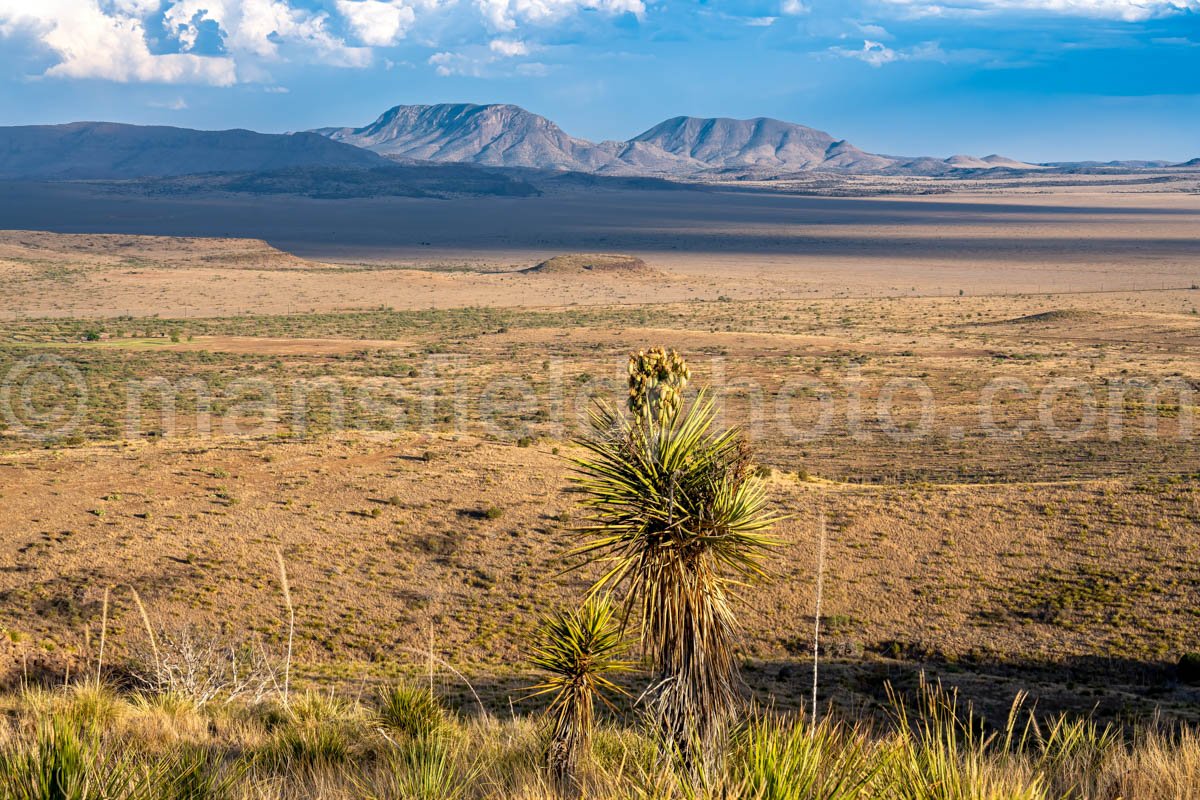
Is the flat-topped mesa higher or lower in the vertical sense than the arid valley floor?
higher

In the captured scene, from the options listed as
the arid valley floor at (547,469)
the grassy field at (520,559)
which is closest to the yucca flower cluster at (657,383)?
the grassy field at (520,559)

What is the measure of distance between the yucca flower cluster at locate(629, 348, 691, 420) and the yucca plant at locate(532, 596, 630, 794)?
1825 mm

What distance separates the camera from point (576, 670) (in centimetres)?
941

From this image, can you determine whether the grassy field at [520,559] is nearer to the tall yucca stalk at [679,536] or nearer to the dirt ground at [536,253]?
the tall yucca stalk at [679,536]

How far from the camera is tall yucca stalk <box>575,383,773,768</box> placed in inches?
326

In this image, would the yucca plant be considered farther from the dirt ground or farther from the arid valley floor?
the dirt ground

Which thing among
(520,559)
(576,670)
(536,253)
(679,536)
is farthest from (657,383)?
(536,253)

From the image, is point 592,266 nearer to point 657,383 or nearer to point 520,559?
point 520,559

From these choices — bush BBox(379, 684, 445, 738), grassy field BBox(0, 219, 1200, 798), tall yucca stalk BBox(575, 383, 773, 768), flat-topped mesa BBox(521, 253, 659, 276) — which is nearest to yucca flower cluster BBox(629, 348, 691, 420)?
tall yucca stalk BBox(575, 383, 773, 768)

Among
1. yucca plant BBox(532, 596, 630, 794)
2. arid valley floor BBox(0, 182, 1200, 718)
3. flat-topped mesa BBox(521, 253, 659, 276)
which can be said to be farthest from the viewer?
flat-topped mesa BBox(521, 253, 659, 276)

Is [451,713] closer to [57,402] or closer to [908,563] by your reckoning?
[908,563]

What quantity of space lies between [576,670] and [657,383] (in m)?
2.73

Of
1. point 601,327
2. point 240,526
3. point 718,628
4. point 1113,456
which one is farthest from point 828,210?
point 718,628

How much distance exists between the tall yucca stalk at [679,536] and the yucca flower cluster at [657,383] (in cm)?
4
